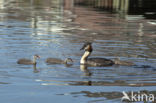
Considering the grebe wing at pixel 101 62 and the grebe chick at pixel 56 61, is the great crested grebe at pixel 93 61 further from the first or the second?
the grebe chick at pixel 56 61

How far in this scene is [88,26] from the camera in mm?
27031

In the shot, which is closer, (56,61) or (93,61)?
(56,61)

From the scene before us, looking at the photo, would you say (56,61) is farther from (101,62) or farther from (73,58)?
(73,58)

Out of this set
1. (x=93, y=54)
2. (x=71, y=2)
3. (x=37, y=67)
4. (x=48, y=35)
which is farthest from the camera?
(x=71, y=2)

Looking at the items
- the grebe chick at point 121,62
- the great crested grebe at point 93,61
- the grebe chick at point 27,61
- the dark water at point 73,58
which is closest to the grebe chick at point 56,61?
the dark water at point 73,58

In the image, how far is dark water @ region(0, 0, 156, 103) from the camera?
1156 cm

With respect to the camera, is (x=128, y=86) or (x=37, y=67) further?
(x=37, y=67)

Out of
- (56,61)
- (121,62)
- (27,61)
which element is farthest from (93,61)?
(27,61)

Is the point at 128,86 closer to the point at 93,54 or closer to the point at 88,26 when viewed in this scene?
the point at 93,54

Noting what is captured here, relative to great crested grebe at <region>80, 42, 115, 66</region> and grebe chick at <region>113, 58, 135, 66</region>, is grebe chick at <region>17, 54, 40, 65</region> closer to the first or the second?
great crested grebe at <region>80, 42, 115, 66</region>

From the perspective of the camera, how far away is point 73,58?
55.0 ft

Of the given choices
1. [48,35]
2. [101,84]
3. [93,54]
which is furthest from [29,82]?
[48,35]

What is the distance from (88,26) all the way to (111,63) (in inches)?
463

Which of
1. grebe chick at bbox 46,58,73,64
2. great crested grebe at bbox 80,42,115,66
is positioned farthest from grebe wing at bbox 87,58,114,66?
grebe chick at bbox 46,58,73,64
